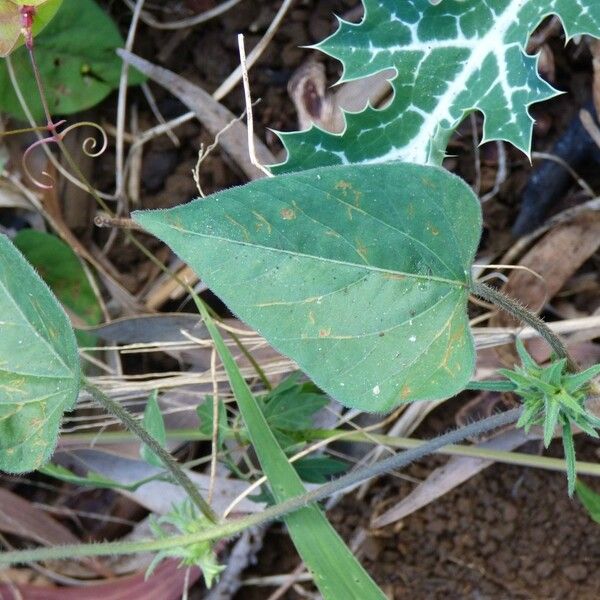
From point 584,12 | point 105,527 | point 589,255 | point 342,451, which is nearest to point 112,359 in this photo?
point 105,527

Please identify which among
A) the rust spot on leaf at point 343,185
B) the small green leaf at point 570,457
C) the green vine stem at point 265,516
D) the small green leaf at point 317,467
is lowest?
the small green leaf at point 317,467

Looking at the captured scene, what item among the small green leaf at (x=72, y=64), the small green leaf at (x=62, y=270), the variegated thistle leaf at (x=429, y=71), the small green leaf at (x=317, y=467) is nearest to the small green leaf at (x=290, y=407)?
the small green leaf at (x=317, y=467)

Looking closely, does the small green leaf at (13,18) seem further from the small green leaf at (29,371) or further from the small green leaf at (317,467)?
the small green leaf at (317,467)

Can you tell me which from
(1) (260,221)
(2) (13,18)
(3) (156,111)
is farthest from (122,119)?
(1) (260,221)

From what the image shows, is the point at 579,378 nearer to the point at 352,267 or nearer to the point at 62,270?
the point at 352,267

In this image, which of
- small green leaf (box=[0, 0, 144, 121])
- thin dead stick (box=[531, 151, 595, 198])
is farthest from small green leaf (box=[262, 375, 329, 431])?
small green leaf (box=[0, 0, 144, 121])

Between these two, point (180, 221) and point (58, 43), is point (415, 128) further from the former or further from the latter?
point (58, 43)
